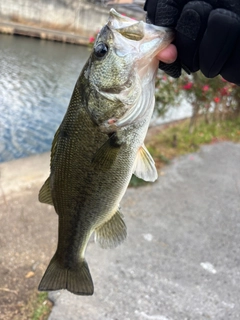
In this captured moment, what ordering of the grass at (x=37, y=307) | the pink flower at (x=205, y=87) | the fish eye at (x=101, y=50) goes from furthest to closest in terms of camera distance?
the pink flower at (x=205, y=87)
the grass at (x=37, y=307)
the fish eye at (x=101, y=50)

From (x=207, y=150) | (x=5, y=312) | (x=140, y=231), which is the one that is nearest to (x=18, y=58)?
(x=207, y=150)

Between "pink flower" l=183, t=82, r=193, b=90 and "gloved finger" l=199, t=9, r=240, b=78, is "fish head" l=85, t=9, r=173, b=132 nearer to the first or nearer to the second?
"gloved finger" l=199, t=9, r=240, b=78

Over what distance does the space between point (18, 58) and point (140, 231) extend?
9416 millimetres

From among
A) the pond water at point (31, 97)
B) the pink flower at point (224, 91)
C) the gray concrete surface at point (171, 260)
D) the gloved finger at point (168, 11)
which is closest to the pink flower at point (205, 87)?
the pink flower at point (224, 91)

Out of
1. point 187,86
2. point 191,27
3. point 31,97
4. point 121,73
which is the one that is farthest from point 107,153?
point 31,97

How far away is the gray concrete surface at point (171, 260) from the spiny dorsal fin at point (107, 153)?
66.6 inches

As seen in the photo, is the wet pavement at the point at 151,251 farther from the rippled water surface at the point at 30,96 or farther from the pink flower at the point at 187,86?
the pink flower at the point at 187,86

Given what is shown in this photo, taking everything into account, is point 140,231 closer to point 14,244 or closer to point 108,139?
point 14,244

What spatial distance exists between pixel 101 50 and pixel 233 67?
0.62 m

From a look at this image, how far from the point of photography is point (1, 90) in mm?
8312

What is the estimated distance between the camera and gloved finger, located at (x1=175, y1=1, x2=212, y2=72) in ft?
4.84

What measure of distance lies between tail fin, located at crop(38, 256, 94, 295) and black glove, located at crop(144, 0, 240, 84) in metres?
1.32

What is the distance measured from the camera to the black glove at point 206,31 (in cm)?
146

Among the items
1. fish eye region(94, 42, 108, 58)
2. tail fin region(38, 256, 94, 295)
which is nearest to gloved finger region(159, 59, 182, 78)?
fish eye region(94, 42, 108, 58)
